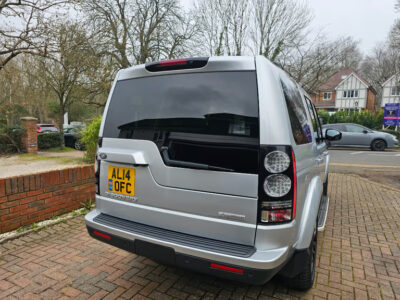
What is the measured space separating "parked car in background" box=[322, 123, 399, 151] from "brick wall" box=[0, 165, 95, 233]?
44.8ft

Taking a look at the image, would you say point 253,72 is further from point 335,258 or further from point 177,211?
point 335,258

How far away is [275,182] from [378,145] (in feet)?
52.1

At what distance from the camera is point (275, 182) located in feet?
5.46

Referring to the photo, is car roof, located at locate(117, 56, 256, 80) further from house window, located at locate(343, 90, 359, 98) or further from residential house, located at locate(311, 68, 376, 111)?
house window, located at locate(343, 90, 359, 98)

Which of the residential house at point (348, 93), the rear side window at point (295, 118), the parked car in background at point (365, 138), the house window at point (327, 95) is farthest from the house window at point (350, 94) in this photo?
the rear side window at point (295, 118)

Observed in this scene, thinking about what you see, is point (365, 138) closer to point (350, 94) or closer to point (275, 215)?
point (275, 215)

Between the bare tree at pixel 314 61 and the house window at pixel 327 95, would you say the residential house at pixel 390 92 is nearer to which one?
the house window at pixel 327 95

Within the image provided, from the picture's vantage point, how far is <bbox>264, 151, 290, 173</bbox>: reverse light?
1.66 m

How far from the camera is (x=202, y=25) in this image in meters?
17.6

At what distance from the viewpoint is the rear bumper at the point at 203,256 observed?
161 centimetres

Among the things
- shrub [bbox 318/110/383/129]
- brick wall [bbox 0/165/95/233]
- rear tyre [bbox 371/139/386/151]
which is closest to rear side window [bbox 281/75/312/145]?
brick wall [bbox 0/165/95/233]

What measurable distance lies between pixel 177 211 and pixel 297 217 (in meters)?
0.83

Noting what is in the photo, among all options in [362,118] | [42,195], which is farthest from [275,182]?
[362,118]

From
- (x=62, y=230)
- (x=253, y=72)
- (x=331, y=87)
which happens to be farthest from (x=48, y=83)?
(x=331, y=87)
